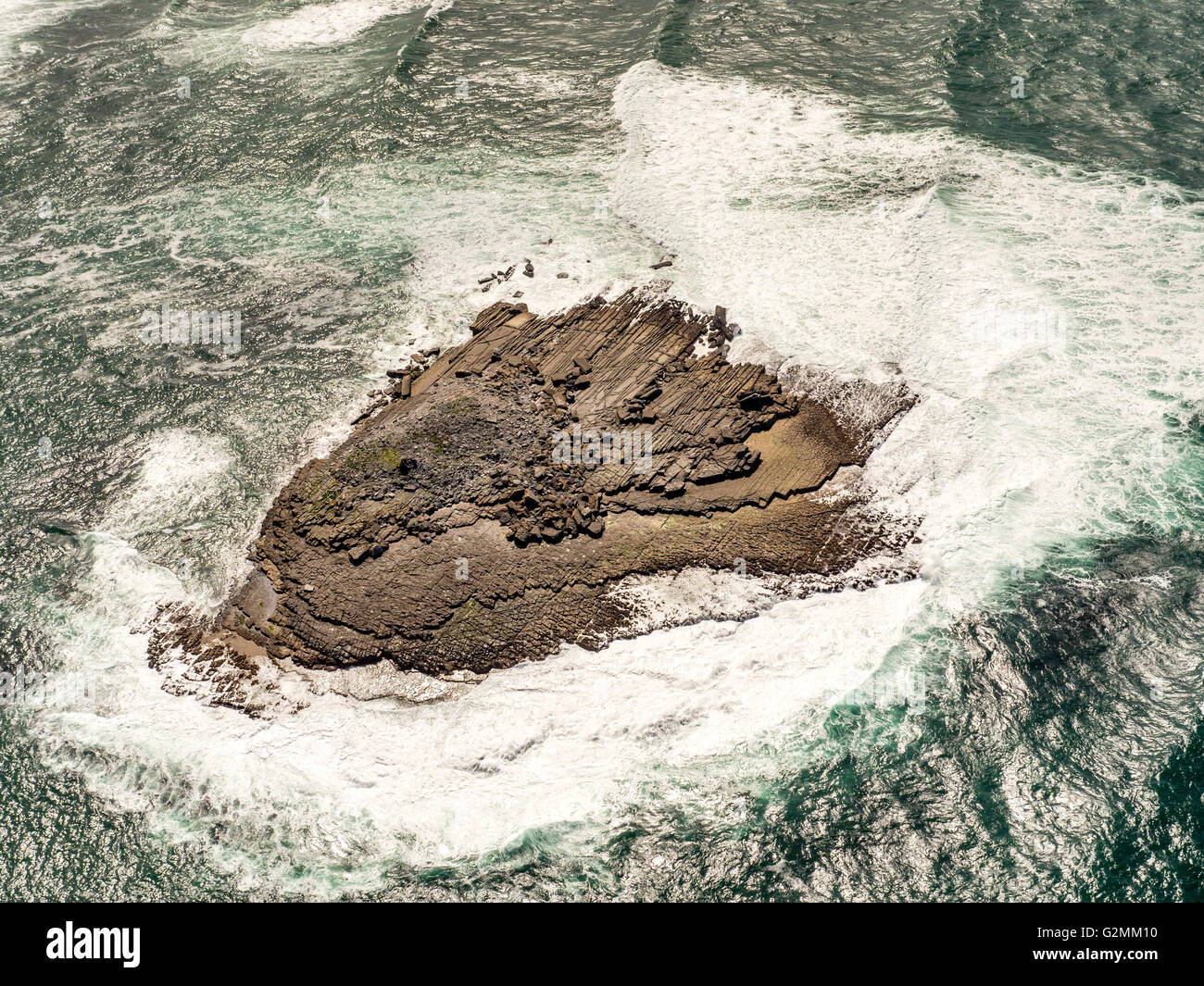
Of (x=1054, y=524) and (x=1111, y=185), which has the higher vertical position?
(x=1111, y=185)

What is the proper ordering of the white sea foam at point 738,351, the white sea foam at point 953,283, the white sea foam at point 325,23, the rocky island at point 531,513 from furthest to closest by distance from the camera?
the white sea foam at point 325,23
the white sea foam at point 953,283
the rocky island at point 531,513
the white sea foam at point 738,351

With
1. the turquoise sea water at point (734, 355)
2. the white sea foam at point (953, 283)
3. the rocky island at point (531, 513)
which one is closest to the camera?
the turquoise sea water at point (734, 355)

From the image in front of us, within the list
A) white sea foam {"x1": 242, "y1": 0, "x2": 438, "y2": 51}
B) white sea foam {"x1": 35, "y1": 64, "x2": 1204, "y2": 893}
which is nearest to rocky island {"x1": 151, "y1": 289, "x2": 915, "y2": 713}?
white sea foam {"x1": 35, "y1": 64, "x2": 1204, "y2": 893}

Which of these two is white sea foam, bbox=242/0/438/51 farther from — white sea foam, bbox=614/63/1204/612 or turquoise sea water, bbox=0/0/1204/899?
white sea foam, bbox=614/63/1204/612

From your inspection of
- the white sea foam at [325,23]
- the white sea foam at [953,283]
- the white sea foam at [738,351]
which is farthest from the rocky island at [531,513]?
the white sea foam at [325,23]

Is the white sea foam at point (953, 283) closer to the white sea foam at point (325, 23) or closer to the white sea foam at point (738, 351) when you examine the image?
the white sea foam at point (738, 351)

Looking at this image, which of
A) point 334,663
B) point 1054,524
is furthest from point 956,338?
point 334,663

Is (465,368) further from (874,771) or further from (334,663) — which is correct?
(874,771)
